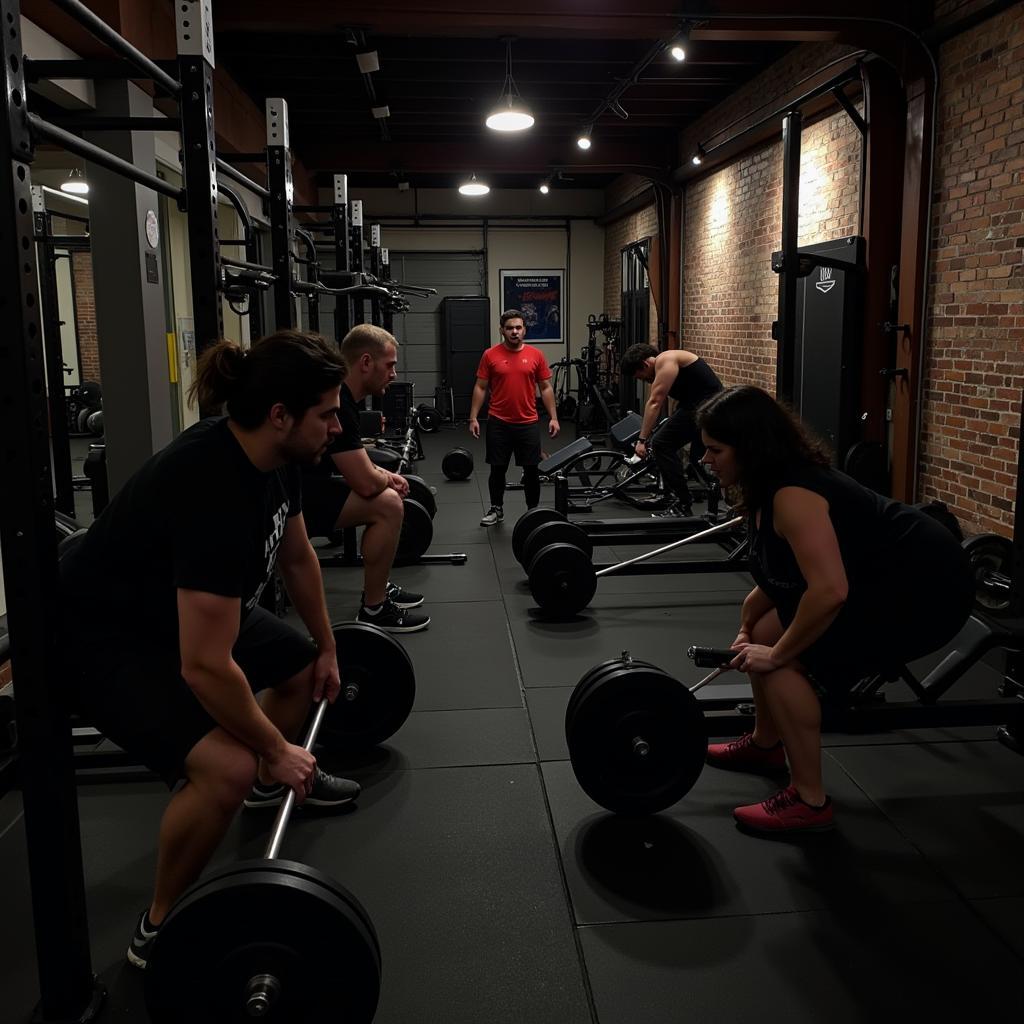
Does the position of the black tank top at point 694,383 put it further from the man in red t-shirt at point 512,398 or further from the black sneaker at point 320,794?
the black sneaker at point 320,794

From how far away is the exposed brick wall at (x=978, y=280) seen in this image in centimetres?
420

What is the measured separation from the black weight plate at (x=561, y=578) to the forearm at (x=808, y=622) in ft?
5.95

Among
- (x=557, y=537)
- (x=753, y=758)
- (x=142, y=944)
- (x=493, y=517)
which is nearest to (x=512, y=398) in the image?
(x=493, y=517)

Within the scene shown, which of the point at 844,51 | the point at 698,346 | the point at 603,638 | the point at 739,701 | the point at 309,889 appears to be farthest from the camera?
the point at 698,346

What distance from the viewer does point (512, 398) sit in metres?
5.74

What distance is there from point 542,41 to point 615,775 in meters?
5.61

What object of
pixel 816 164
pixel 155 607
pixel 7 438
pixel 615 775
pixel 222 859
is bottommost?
pixel 222 859

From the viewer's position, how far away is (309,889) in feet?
4.58

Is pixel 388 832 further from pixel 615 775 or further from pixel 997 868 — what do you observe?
pixel 997 868

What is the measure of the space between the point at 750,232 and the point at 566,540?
4.32 metres

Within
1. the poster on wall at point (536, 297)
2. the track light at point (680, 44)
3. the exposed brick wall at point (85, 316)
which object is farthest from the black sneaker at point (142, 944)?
the poster on wall at point (536, 297)

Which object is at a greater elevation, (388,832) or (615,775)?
(615,775)

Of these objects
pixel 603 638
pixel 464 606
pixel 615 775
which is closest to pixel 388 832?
pixel 615 775

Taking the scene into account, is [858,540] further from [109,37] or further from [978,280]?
[978,280]
